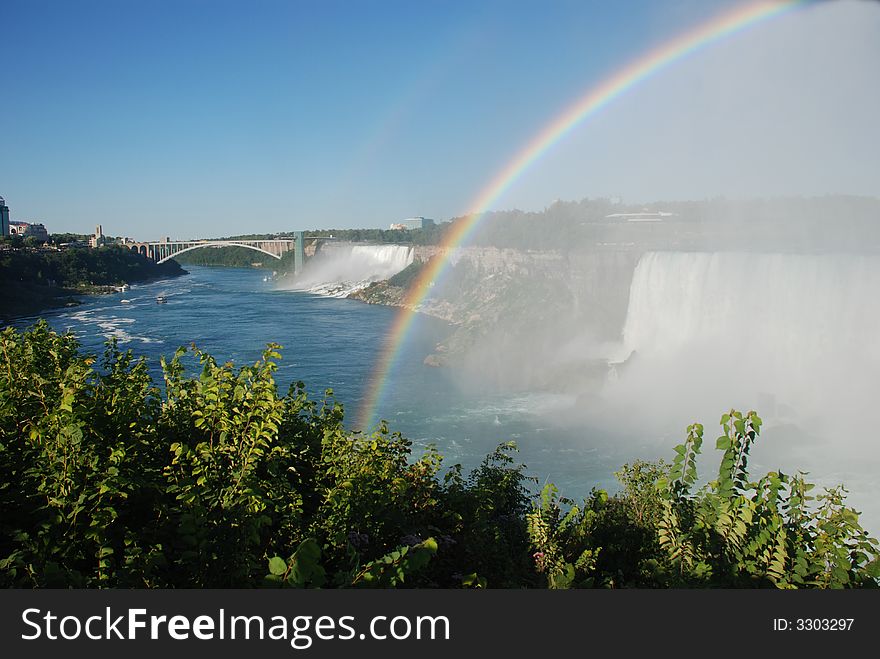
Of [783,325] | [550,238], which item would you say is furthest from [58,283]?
[783,325]

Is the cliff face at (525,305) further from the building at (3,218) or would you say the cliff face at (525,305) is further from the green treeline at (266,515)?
the building at (3,218)

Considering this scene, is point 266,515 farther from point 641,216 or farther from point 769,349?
point 641,216

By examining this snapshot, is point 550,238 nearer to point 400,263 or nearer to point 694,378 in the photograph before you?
point 400,263

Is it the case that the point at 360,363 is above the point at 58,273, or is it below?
below

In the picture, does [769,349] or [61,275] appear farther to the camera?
[61,275]

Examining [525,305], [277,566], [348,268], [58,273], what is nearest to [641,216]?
[525,305]

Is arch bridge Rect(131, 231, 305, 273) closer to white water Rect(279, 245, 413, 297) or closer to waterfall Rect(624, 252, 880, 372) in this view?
white water Rect(279, 245, 413, 297)

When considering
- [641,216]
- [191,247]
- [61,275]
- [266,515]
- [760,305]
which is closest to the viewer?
[266,515]
